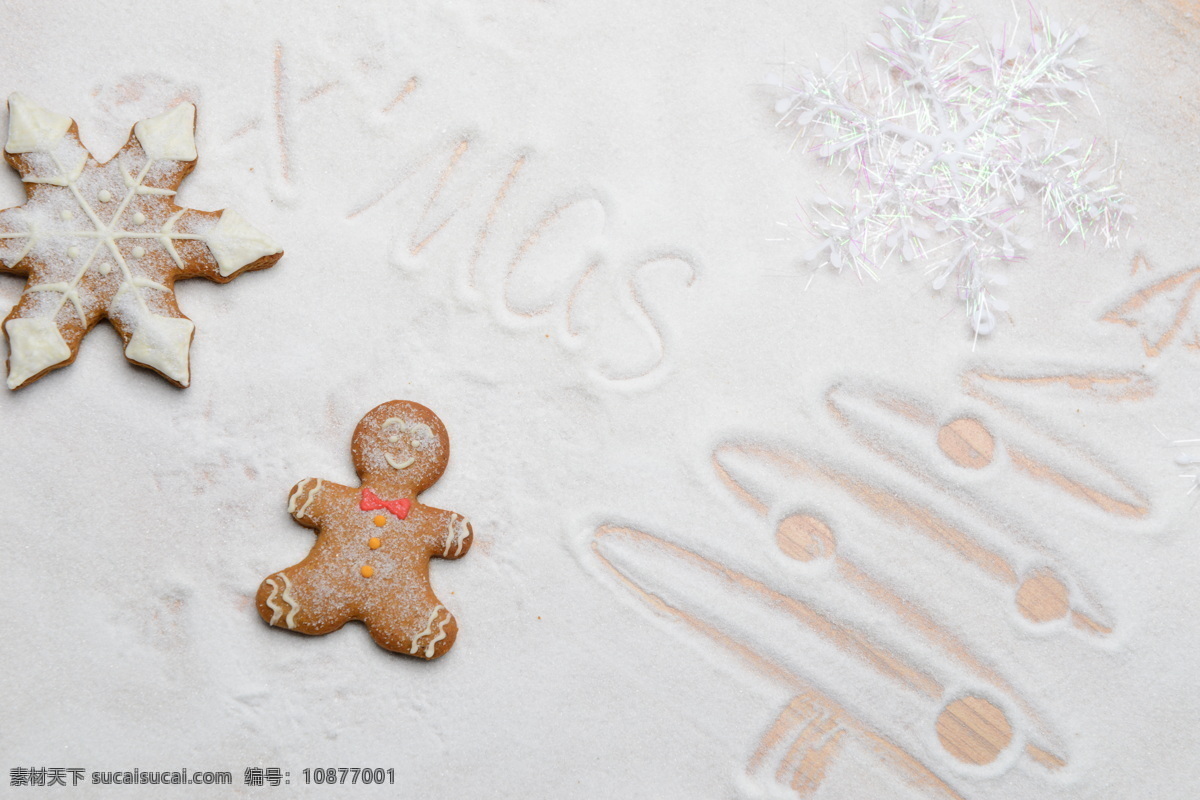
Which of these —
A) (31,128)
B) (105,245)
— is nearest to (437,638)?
(105,245)

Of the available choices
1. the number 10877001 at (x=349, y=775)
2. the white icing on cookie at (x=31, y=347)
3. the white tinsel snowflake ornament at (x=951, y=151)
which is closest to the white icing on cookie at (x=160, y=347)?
the white icing on cookie at (x=31, y=347)


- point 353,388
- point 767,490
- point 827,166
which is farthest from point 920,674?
point 353,388

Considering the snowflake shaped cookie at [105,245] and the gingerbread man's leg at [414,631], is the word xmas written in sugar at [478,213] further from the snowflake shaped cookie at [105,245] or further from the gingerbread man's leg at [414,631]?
the gingerbread man's leg at [414,631]

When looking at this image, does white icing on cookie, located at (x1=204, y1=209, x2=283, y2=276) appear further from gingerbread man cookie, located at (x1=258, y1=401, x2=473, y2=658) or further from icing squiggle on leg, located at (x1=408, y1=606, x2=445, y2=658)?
icing squiggle on leg, located at (x1=408, y1=606, x2=445, y2=658)

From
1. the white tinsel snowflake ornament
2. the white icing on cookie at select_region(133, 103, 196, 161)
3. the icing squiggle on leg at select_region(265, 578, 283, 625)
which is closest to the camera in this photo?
the icing squiggle on leg at select_region(265, 578, 283, 625)

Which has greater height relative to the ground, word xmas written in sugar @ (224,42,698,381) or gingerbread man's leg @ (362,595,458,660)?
word xmas written in sugar @ (224,42,698,381)

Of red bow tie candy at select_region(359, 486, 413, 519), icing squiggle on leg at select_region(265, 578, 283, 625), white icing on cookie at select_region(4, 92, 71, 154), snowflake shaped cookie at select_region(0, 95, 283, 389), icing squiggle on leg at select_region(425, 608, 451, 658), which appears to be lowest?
icing squiggle on leg at select_region(425, 608, 451, 658)

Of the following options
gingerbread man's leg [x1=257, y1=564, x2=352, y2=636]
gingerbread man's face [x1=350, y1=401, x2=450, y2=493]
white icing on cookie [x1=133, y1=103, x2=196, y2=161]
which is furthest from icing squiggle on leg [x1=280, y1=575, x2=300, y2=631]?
white icing on cookie [x1=133, y1=103, x2=196, y2=161]
